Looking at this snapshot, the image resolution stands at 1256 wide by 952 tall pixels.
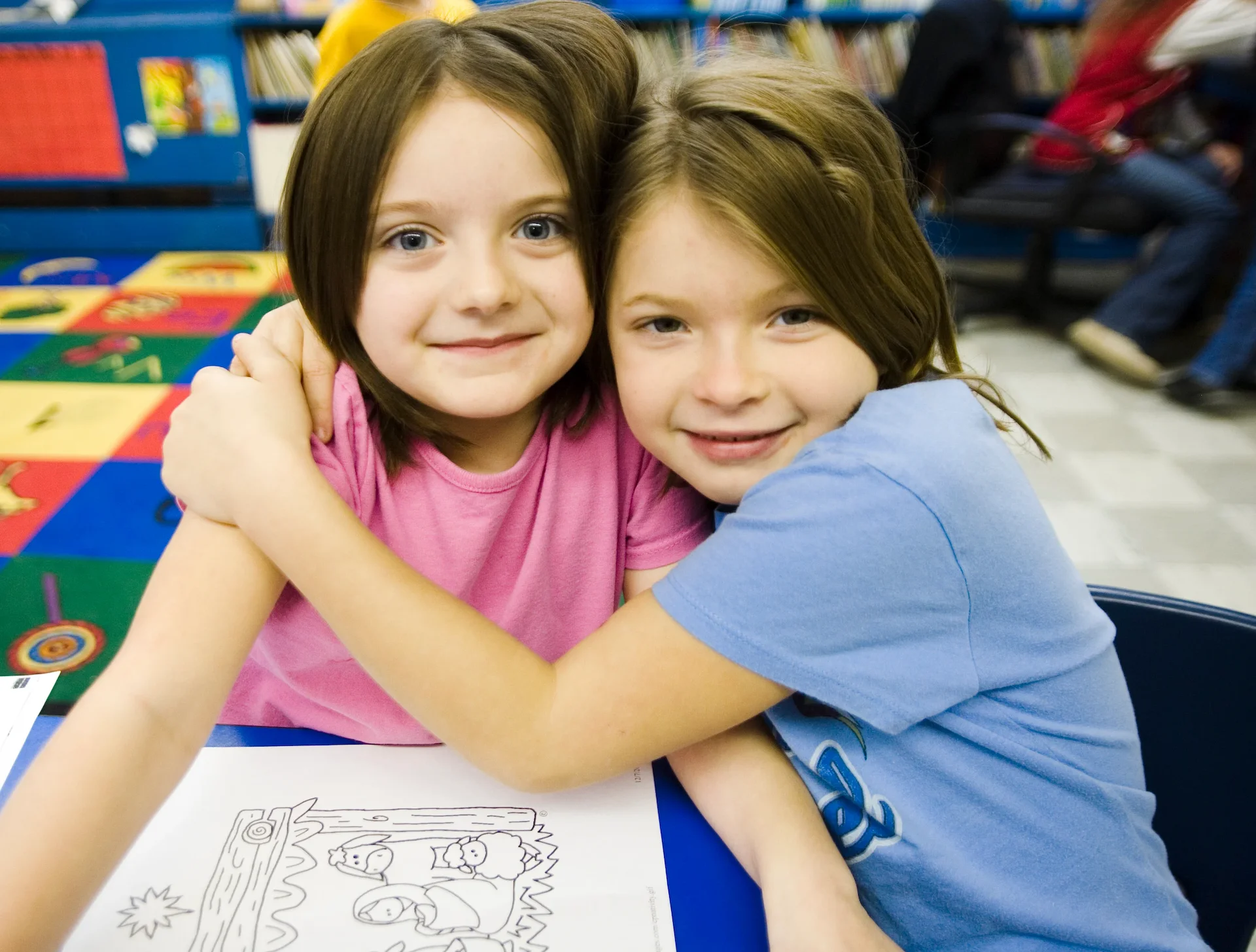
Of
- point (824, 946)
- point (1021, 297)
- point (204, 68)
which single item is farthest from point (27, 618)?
point (1021, 297)

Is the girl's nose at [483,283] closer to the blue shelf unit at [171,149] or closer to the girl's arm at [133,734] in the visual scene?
the girl's arm at [133,734]

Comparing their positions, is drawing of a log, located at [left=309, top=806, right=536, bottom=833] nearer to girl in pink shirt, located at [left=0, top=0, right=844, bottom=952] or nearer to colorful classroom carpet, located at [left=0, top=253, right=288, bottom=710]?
girl in pink shirt, located at [left=0, top=0, right=844, bottom=952]

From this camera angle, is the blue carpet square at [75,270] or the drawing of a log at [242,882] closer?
the drawing of a log at [242,882]

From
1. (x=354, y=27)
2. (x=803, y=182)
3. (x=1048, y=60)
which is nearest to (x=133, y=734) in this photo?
(x=803, y=182)

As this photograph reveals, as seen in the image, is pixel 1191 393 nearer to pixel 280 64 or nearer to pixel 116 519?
pixel 116 519

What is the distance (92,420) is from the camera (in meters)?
A: 2.60

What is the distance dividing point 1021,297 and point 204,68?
343 centimetres

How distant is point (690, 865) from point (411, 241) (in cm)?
48

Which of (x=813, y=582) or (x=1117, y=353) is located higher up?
(x=813, y=582)

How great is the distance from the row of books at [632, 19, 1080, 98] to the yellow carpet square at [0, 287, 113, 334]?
2386 mm

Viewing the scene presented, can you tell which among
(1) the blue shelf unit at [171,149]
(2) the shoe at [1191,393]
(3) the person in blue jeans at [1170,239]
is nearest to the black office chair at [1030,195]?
(3) the person in blue jeans at [1170,239]

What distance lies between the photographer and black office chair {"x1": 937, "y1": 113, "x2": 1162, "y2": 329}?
9.89 ft

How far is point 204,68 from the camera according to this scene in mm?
3938

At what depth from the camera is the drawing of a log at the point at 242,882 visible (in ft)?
1.79
